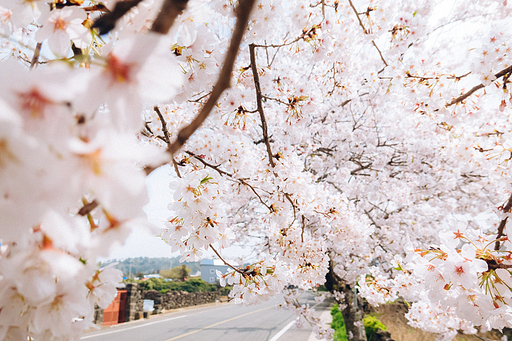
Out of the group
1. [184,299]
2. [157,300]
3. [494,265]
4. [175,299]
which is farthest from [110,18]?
[184,299]

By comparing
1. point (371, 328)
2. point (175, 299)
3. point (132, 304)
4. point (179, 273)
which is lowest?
point (179, 273)

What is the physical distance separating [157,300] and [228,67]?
19227 mm

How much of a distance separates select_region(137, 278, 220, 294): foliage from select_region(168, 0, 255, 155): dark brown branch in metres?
21.5

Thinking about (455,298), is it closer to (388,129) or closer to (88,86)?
(88,86)

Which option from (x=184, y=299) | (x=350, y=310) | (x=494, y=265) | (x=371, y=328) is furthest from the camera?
(x=184, y=299)

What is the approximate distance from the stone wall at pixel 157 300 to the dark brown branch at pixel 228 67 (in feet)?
34.7

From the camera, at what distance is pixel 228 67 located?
39 cm

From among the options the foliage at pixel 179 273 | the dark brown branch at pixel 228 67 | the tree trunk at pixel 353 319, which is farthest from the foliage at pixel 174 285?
the dark brown branch at pixel 228 67

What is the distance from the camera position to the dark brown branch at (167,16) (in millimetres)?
366

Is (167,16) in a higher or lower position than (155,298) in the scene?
higher

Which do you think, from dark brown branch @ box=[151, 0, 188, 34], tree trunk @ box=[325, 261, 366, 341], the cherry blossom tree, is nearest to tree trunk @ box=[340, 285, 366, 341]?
tree trunk @ box=[325, 261, 366, 341]

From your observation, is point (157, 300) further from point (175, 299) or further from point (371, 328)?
point (371, 328)

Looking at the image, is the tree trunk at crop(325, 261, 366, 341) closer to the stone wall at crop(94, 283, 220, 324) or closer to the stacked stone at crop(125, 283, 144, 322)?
the stone wall at crop(94, 283, 220, 324)

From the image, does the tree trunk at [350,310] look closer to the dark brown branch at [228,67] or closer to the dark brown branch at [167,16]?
the dark brown branch at [228,67]
